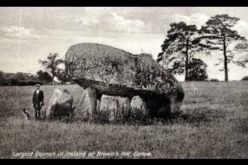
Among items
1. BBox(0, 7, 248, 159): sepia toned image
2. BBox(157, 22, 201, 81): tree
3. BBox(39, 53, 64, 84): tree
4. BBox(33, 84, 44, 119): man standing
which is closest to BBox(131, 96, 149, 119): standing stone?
BBox(0, 7, 248, 159): sepia toned image

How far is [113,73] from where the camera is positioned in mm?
13758

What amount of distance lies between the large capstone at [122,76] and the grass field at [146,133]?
1.18ft

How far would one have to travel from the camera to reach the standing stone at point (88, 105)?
1388cm

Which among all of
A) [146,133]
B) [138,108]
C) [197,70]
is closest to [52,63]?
[138,108]

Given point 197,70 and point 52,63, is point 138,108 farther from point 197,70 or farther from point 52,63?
point 52,63

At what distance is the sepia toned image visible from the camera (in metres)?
13.7

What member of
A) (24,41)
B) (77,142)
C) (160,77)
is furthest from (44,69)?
(160,77)

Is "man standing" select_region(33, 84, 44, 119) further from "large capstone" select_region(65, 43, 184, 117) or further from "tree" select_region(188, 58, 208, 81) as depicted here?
"tree" select_region(188, 58, 208, 81)

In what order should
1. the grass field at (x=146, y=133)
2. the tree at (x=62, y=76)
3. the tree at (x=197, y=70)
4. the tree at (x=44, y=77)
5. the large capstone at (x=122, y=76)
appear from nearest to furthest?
the grass field at (x=146, y=133) → the large capstone at (x=122, y=76) → the tree at (x=62, y=76) → the tree at (x=44, y=77) → the tree at (x=197, y=70)

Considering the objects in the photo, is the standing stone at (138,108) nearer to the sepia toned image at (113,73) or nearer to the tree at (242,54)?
the sepia toned image at (113,73)

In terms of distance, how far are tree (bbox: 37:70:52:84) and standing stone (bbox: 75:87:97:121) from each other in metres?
0.99

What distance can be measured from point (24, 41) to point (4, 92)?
142cm

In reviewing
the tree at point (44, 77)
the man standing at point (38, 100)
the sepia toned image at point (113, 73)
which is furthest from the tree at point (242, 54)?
the man standing at point (38, 100)

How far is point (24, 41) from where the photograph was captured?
549 inches
